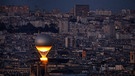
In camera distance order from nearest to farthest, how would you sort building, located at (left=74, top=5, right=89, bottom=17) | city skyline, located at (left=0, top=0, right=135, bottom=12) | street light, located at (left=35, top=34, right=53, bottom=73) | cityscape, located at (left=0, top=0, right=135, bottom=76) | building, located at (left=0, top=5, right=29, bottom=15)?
1. street light, located at (left=35, top=34, right=53, bottom=73)
2. cityscape, located at (left=0, top=0, right=135, bottom=76)
3. building, located at (left=0, top=5, right=29, bottom=15)
4. city skyline, located at (left=0, top=0, right=135, bottom=12)
5. building, located at (left=74, top=5, right=89, bottom=17)

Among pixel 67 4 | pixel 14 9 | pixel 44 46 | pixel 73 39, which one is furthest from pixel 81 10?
pixel 44 46

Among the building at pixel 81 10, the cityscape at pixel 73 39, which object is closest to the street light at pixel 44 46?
the cityscape at pixel 73 39

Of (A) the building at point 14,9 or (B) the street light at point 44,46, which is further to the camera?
(A) the building at point 14,9

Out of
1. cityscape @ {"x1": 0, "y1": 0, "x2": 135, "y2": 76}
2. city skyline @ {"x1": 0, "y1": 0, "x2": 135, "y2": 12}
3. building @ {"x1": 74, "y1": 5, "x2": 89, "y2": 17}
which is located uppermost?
city skyline @ {"x1": 0, "y1": 0, "x2": 135, "y2": 12}

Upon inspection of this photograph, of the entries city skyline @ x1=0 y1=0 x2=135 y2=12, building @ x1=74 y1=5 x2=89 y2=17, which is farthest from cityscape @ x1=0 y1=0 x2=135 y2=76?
city skyline @ x1=0 y1=0 x2=135 y2=12

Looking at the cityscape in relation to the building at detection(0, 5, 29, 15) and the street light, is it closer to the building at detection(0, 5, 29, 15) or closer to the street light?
the building at detection(0, 5, 29, 15)

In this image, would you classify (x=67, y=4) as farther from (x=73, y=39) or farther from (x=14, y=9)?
(x=73, y=39)

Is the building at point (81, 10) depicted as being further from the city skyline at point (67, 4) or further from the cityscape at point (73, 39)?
the city skyline at point (67, 4)

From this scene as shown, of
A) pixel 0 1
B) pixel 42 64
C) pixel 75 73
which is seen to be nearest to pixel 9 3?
pixel 0 1
